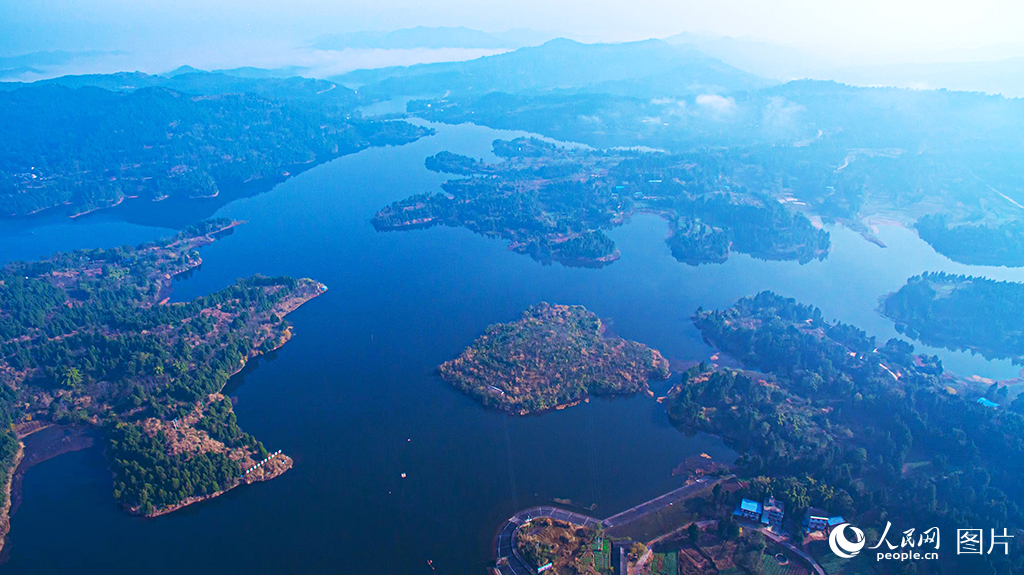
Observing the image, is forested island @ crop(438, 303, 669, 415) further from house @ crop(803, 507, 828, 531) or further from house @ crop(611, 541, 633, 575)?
house @ crop(803, 507, 828, 531)

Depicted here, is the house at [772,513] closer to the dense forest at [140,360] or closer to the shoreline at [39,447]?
the dense forest at [140,360]

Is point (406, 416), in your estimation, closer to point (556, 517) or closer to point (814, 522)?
point (556, 517)

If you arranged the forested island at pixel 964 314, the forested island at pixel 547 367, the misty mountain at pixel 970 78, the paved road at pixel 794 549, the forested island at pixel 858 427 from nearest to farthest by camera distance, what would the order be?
the paved road at pixel 794 549
the forested island at pixel 858 427
the forested island at pixel 547 367
the forested island at pixel 964 314
the misty mountain at pixel 970 78

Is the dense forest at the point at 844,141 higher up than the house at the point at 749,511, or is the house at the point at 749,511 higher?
the dense forest at the point at 844,141

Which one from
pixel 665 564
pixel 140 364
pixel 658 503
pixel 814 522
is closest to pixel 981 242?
pixel 814 522

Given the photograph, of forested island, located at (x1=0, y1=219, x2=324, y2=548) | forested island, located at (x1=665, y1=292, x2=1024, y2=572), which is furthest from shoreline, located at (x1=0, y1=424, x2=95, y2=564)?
forested island, located at (x1=665, y1=292, x2=1024, y2=572)

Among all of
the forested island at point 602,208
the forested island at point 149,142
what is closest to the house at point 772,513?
the forested island at point 602,208
